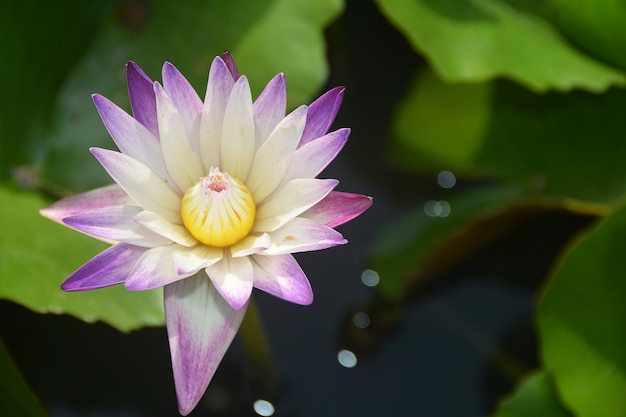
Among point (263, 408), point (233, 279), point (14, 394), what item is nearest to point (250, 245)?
point (233, 279)

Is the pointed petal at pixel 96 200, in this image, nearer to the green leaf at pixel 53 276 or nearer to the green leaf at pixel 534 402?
the green leaf at pixel 53 276

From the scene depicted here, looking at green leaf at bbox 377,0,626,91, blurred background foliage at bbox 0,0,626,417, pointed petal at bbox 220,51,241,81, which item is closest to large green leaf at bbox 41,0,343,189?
blurred background foliage at bbox 0,0,626,417

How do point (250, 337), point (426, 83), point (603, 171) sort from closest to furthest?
point (250, 337) → point (603, 171) → point (426, 83)

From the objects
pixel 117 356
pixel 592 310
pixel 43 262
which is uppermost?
pixel 43 262

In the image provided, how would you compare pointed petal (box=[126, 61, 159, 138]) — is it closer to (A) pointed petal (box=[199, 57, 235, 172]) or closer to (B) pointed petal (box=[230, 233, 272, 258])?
(A) pointed petal (box=[199, 57, 235, 172])

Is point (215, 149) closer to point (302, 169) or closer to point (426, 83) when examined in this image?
point (302, 169)

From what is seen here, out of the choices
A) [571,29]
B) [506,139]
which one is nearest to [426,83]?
[506,139]

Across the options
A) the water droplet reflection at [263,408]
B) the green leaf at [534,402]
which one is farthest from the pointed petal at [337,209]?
the water droplet reflection at [263,408]
